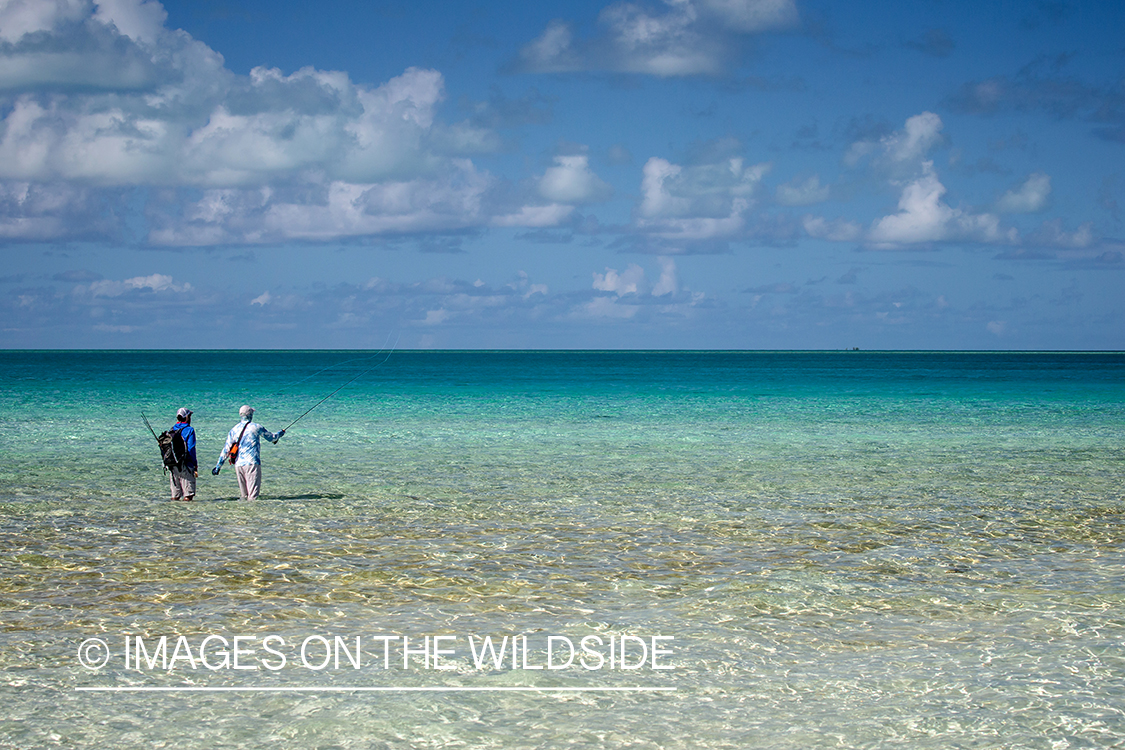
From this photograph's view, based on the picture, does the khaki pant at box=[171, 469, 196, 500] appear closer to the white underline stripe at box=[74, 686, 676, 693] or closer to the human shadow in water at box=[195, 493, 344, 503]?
the human shadow in water at box=[195, 493, 344, 503]

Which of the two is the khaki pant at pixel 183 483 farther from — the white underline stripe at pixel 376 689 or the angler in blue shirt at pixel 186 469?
the white underline stripe at pixel 376 689

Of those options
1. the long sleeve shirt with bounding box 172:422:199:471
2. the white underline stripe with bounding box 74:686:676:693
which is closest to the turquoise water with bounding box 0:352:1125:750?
the white underline stripe with bounding box 74:686:676:693

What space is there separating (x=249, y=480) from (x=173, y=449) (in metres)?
1.36

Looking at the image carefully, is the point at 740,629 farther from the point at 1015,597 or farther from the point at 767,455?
the point at 767,455

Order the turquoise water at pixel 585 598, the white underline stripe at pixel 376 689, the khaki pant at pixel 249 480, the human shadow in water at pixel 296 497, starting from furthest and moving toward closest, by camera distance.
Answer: the human shadow in water at pixel 296 497, the khaki pant at pixel 249 480, the white underline stripe at pixel 376 689, the turquoise water at pixel 585 598

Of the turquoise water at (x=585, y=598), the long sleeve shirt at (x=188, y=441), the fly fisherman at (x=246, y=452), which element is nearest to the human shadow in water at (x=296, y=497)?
the turquoise water at (x=585, y=598)

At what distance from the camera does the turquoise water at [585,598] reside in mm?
7113

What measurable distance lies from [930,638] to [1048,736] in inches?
86.8

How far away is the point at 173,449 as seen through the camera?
17031mm

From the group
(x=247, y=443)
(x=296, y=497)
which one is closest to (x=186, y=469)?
(x=247, y=443)

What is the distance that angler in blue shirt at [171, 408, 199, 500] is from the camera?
17.1 meters

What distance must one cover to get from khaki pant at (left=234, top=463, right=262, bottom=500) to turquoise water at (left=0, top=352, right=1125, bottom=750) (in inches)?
13.9

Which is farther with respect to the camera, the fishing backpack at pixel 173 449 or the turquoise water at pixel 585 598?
the fishing backpack at pixel 173 449

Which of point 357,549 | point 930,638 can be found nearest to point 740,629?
point 930,638
